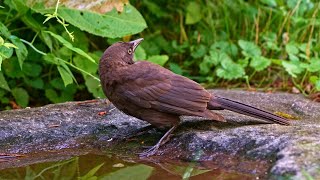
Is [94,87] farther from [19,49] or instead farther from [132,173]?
[132,173]

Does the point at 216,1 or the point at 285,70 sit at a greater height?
the point at 216,1

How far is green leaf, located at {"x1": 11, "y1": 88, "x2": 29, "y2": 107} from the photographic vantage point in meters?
5.95

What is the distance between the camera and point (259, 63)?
6172mm

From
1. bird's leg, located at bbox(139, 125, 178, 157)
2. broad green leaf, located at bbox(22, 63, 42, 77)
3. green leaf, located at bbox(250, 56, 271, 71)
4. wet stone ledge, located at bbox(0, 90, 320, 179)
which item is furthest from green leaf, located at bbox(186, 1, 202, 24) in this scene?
bird's leg, located at bbox(139, 125, 178, 157)

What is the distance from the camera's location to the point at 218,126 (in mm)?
4281

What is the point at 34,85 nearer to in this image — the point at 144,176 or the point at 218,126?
the point at 218,126

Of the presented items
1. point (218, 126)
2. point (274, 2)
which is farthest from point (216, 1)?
point (218, 126)

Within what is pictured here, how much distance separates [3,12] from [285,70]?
8.95 feet

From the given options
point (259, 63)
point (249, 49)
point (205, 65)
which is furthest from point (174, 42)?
point (259, 63)

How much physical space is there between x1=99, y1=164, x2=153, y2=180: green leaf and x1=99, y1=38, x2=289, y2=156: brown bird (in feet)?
1.01

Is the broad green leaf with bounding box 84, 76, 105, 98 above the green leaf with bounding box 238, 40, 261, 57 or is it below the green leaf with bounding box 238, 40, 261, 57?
below

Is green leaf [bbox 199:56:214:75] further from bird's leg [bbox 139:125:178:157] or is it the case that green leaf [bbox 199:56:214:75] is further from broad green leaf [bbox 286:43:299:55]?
bird's leg [bbox 139:125:178:157]

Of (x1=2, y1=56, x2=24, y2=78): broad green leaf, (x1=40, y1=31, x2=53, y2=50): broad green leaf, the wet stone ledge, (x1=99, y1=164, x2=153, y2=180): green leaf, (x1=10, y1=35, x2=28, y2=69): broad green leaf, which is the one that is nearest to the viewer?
the wet stone ledge

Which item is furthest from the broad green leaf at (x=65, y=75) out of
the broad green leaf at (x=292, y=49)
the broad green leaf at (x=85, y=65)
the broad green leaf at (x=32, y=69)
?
the broad green leaf at (x=292, y=49)
